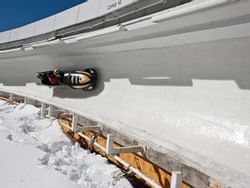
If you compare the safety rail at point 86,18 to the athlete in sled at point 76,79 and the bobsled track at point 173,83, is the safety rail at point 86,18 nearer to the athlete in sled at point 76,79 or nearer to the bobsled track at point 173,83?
the bobsled track at point 173,83

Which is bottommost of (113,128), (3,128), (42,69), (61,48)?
(3,128)

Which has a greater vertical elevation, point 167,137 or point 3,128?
point 167,137

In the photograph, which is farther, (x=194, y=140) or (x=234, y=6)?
(x=194, y=140)

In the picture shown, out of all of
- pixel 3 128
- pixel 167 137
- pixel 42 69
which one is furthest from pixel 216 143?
pixel 42 69

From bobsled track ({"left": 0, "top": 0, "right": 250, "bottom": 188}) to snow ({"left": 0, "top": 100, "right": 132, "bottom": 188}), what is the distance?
0.35m

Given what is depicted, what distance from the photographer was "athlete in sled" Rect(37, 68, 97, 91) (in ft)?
16.3

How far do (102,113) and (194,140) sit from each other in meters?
2.09

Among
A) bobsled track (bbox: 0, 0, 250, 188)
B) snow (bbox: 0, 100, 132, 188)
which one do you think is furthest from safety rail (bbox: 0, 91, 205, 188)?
snow (bbox: 0, 100, 132, 188)

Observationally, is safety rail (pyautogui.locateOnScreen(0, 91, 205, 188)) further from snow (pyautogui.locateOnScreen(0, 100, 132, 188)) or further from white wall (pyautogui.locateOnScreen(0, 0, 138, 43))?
white wall (pyautogui.locateOnScreen(0, 0, 138, 43))

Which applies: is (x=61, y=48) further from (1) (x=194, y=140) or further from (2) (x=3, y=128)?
(1) (x=194, y=140)

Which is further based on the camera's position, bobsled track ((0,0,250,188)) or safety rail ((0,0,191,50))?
safety rail ((0,0,191,50))

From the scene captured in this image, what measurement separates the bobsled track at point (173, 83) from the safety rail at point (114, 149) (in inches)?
0.8

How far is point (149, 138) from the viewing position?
10.2 ft

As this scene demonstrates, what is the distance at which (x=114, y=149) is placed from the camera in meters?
3.10
